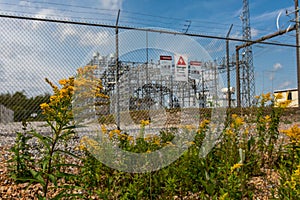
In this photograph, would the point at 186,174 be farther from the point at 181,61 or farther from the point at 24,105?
the point at 24,105

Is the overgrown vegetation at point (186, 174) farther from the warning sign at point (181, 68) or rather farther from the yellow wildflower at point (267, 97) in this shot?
the warning sign at point (181, 68)

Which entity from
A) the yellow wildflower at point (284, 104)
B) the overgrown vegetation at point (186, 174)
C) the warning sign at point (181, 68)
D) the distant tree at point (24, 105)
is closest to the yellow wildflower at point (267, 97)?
the overgrown vegetation at point (186, 174)

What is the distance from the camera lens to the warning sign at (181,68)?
5.38 m

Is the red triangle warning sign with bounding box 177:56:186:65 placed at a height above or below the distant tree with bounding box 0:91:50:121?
above

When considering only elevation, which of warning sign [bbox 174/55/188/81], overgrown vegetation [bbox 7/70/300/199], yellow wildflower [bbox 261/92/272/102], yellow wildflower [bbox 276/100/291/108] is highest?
warning sign [bbox 174/55/188/81]

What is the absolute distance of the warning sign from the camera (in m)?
5.38

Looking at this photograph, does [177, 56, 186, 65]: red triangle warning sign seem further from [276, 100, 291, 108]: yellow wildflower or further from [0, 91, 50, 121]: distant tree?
[0, 91, 50, 121]: distant tree

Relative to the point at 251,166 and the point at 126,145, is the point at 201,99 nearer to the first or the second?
the point at 251,166

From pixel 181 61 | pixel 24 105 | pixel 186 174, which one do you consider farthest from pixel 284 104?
pixel 24 105

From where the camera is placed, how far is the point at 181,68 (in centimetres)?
554

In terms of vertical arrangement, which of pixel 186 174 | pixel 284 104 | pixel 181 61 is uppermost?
pixel 181 61

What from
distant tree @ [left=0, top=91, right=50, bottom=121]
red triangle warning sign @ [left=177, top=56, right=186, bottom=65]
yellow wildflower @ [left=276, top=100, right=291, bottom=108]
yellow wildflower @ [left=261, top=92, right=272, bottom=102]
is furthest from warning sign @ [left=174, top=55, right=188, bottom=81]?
distant tree @ [left=0, top=91, right=50, bottom=121]

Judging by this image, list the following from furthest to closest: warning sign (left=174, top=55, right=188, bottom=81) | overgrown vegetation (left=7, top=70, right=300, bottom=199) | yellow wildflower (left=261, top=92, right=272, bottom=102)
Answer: warning sign (left=174, top=55, right=188, bottom=81), yellow wildflower (left=261, top=92, right=272, bottom=102), overgrown vegetation (left=7, top=70, right=300, bottom=199)

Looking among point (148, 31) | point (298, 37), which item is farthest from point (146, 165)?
point (298, 37)
